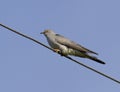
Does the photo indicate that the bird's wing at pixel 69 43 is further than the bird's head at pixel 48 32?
No

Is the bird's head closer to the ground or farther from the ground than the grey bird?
farther from the ground

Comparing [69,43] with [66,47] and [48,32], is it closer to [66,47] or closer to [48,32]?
[66,47]

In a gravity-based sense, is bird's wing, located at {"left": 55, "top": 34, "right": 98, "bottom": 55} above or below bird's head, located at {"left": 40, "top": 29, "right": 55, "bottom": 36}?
below

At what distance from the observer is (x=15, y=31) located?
11.4 meters

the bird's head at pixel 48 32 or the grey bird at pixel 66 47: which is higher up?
the bird's head at pixel 48 32

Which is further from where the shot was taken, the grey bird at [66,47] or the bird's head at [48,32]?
the bird's head at [48,32]

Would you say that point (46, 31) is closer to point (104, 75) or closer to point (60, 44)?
point (60, 44)

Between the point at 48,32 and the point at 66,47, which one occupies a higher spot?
the point at 48,32

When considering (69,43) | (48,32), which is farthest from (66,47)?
(48,32)

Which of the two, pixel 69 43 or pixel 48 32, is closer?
pixel 69 43

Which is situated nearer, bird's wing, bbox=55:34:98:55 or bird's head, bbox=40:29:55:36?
bird's wing, bbox=55:34:98:55

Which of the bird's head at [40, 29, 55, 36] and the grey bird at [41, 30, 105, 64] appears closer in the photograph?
the grey bird at [41, 30, 105, 64]

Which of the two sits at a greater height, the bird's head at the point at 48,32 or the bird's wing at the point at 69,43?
the bird's head at the point at 48,32

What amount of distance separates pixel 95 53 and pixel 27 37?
2542mm
